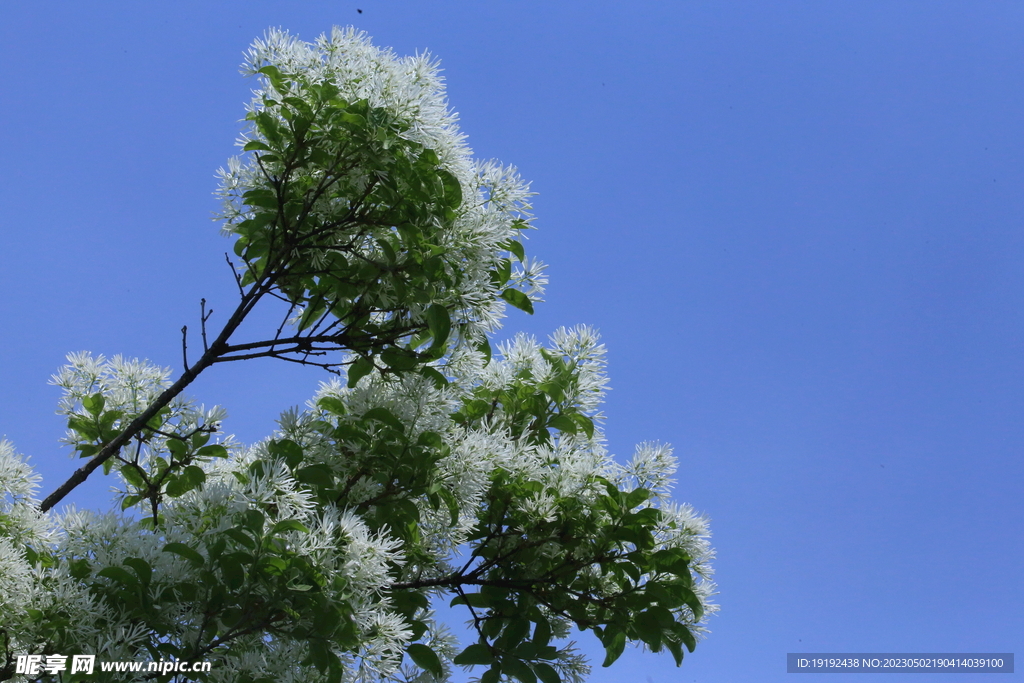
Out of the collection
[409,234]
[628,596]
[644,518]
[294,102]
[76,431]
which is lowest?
[628,596]

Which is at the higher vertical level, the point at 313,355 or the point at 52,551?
the point at 313,355

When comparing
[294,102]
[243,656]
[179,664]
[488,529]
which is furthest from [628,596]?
[294,102]

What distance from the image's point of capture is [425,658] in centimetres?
347

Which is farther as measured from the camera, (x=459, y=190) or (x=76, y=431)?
(x=76, y=431)

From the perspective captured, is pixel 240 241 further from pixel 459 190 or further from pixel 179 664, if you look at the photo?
pixel 179 664

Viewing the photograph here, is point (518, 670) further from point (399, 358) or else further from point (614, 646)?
point (399, 358)

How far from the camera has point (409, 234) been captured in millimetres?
3121

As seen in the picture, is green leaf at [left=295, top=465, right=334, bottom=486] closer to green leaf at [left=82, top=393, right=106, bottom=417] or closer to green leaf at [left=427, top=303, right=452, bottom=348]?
green leaf at [left=427, top=303, right=452, bottom=348]

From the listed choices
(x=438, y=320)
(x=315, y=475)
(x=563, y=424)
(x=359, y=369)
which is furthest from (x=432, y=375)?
(x=563, y=424)

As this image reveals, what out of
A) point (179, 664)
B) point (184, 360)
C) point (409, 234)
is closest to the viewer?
point (179, 664)

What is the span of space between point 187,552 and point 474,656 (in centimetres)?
153

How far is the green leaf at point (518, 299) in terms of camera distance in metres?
3.56

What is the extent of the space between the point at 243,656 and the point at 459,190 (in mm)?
1956

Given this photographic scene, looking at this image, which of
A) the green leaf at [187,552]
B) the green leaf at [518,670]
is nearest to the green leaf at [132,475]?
the green leaf at [187,552]
